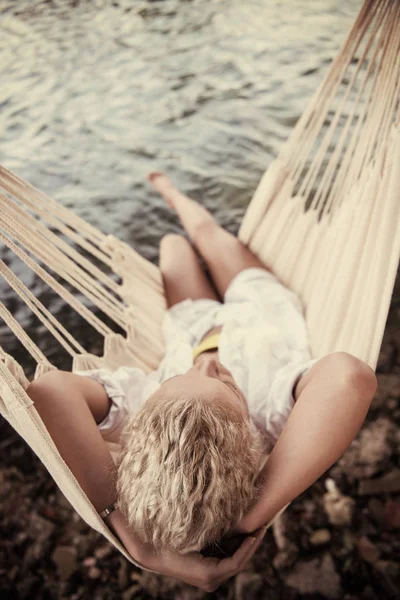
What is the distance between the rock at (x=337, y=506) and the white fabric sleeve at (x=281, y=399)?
0.46 meters

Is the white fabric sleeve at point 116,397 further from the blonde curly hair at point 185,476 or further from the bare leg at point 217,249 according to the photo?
the bare leg at point 217,249

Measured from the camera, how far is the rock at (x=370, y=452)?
140 cm

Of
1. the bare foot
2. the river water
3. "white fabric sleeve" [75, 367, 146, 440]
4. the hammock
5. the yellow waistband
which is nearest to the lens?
the hammock

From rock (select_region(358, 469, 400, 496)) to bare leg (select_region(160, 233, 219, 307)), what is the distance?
665 millimetres

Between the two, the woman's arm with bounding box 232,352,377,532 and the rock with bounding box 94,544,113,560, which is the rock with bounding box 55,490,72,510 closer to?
the rock with bounding box 94,544,113,560

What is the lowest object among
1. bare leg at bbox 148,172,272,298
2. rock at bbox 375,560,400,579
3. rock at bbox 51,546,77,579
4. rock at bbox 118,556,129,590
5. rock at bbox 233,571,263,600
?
rock at bbox 375,560,400,579

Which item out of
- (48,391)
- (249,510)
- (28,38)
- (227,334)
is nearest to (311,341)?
(227,334)

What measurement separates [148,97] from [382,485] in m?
1.93

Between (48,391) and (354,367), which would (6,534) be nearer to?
(48,391)

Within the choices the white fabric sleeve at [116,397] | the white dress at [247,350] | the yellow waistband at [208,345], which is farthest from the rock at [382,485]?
the white fabric sleeve at [116,397]

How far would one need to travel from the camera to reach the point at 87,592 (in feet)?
4.15

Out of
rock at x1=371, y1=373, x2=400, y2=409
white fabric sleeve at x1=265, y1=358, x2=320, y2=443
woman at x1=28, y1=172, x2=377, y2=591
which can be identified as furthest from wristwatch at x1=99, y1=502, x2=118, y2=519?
rock at x1=371, y1=373, x2=400, y2=409

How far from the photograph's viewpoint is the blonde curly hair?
2.43 feet

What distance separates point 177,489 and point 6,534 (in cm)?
86
